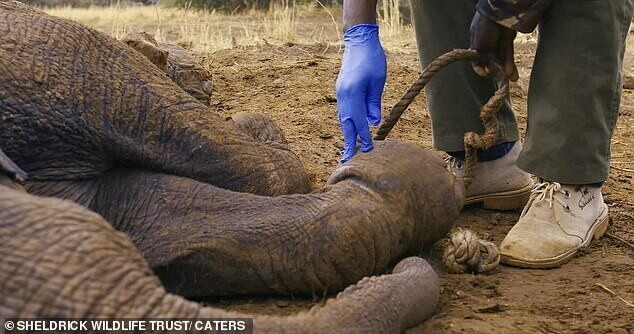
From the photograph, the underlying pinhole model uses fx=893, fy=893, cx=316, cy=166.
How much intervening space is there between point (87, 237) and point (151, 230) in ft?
2.12

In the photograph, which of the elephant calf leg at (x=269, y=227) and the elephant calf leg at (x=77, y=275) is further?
the elephant calf leg at (x=269, y=227)

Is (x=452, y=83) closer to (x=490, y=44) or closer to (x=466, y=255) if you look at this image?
(x=490, y=44)

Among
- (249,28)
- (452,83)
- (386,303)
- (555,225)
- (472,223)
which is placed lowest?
(249,28)

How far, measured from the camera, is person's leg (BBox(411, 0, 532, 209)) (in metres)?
3.34

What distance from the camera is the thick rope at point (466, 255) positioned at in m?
2.55

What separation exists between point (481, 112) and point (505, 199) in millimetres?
669

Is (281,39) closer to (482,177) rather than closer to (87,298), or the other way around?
(482,177)

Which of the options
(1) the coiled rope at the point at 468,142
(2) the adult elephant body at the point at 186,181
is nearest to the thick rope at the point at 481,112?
(1) the coiled rope at the point at 468,142

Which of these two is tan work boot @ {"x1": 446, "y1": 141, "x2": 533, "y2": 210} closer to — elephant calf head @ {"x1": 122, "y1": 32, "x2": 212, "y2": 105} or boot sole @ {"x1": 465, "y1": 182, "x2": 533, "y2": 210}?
boot sole @ {"x1": 465, "y1": 182, "x2": 533, "y2": 210}

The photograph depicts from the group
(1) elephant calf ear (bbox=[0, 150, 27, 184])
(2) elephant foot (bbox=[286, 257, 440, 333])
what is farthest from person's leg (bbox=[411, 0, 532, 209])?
(1) elephant calf ear (bbox=[0, 150, 27, 184])

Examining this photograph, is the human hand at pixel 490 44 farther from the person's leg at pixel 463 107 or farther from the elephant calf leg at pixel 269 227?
the elephant calf leg at pixel 269 227

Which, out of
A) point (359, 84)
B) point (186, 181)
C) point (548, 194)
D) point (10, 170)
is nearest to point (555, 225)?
point (548, 194)

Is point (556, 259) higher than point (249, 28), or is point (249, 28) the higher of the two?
point (556, 259)

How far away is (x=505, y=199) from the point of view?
11.1 ft
